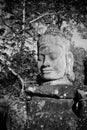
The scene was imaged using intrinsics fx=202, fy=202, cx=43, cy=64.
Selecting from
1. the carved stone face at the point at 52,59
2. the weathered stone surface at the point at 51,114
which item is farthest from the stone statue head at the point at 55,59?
the weathered stone surface at the point at 51,114

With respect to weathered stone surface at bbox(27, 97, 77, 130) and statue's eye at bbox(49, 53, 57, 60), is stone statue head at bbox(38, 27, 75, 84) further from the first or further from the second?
weathered stone surface at bbox(27, 97, 77, 130)

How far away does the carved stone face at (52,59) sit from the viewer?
8.13 ft

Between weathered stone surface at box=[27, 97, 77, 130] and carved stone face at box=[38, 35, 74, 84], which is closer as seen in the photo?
weathered stone surface at box=[27, 97, 77, 130]

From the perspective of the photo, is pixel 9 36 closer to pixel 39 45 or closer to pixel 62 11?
pixel 62 11

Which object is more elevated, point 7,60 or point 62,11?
point 62,11

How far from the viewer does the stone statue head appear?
2.48 meters

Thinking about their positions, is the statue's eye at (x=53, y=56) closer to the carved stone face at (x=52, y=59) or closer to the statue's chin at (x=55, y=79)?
the carved stone face at (x=52, y=59)

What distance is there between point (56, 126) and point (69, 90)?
44 cm

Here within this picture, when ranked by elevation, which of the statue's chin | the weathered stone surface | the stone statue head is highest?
the stone statue head

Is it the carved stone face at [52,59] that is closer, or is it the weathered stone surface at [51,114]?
the weathered stone surface at [51,114]

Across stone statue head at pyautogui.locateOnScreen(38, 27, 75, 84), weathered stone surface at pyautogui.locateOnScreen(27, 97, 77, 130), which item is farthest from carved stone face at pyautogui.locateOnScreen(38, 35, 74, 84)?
weathered stone surface at pyautogui.locateOnScreen(27, 97, 77, 130)

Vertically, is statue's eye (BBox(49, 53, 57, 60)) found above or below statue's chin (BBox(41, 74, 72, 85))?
above

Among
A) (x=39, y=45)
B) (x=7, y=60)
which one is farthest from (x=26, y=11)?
(x=39, y=45)

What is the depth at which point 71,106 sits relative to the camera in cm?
242
